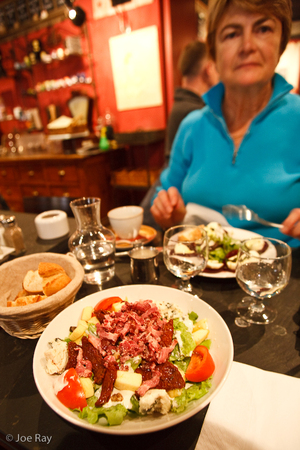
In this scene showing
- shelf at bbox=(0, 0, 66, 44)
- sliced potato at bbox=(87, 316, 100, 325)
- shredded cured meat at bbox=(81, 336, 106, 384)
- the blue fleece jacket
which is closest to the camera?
shredded cured meat at bbox=(81, 336, 106, 384)

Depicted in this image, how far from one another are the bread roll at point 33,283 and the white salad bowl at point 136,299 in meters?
0.14

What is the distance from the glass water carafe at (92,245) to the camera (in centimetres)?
103

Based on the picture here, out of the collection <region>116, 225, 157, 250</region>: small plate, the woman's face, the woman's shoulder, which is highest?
the woman's face

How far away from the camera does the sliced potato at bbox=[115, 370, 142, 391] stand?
1.86 ft

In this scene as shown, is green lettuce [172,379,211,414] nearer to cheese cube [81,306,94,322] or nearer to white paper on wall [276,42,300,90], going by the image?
cheese cube [81,306,94,322]

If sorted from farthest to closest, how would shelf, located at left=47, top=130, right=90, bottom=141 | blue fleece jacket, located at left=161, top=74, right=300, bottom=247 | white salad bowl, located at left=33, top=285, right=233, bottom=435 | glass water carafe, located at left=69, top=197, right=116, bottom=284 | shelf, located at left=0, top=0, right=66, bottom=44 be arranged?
shelf, located at left=0, top=0, right=66, bottom=44, shelf, located at left=47, top=130, right=90, bottom=141, blue fleece jacket, located at left=161, top=74, right=300, bottom=247, glass water carafe, located at left=69, top=197, right=116, bottom=284, white salad bowl, located at left=33, top=285, right=233, bottom=435

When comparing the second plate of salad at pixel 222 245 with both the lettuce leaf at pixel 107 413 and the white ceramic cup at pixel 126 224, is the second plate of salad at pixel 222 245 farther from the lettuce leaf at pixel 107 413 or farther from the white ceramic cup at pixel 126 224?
the lettuce leaf at pixel 107 413

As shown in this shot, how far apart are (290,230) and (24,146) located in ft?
15.5

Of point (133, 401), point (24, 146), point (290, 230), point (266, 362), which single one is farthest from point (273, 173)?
point (24, 146)

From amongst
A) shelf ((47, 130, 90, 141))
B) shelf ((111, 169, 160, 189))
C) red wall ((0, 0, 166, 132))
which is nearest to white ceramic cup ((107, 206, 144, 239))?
shelf ((111, 169, 160, 189))

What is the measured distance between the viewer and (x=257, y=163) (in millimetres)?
1368

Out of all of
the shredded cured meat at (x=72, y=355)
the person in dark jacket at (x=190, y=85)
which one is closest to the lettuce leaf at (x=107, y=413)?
the shredded cured meat at (x=72, y=355)

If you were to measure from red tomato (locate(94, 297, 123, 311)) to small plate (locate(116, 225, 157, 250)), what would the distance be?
1.26 feet

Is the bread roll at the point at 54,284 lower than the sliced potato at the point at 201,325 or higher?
higher
